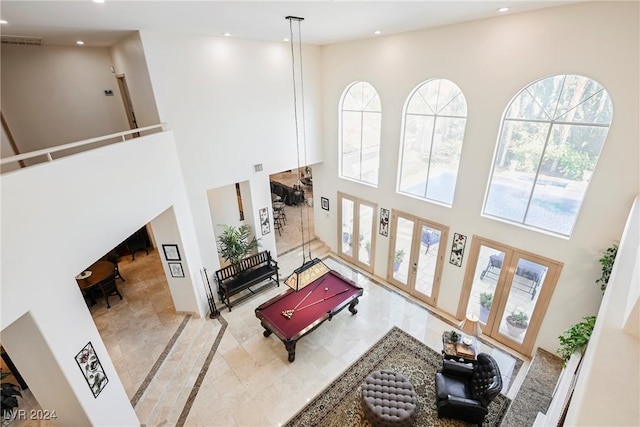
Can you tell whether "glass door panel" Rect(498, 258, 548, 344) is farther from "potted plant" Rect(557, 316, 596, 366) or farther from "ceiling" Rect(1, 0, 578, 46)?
"ceiling" Rect(1, 0, 578, 46)

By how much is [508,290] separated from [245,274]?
6175 millimetres

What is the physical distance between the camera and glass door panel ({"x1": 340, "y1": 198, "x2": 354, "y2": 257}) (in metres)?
8.97

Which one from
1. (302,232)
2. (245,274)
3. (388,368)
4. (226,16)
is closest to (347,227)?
(302,232)

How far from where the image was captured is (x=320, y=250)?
10.1 metres

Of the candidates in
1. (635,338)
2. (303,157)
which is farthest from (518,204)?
(303,157)

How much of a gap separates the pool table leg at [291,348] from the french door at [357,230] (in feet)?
12.4

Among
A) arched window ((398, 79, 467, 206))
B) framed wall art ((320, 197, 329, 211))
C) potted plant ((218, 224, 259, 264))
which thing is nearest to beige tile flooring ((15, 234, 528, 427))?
potted plant ((218, 224, 259, 264))

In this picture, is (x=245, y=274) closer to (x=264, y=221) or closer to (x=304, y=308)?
(x=264, y=221)

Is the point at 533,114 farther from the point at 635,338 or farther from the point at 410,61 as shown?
the point at 635,338

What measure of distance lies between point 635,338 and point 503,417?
3.98m

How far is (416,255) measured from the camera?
7.49 m

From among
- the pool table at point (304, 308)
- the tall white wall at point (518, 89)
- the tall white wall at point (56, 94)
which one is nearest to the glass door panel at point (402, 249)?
the tall white wall at point (518, 89)

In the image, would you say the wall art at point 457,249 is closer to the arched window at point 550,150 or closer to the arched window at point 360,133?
the arched window at point 550,150

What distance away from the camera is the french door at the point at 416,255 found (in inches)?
278
